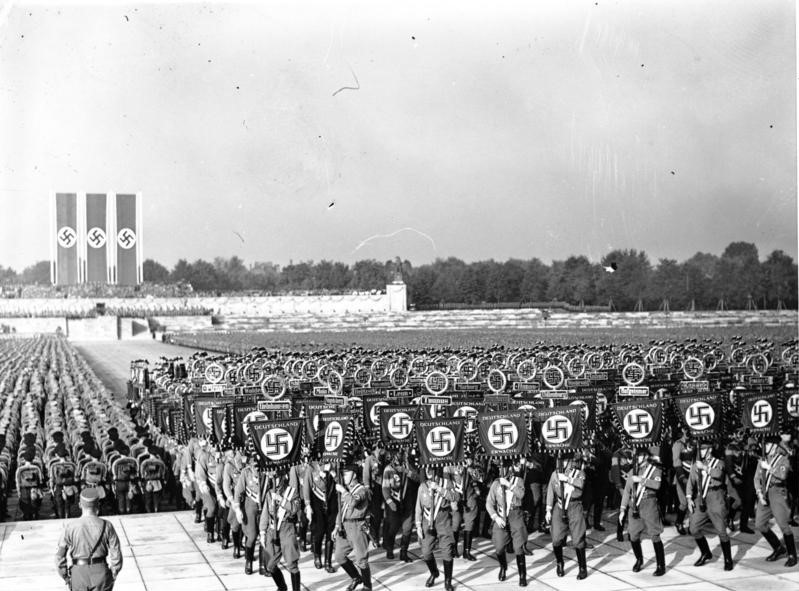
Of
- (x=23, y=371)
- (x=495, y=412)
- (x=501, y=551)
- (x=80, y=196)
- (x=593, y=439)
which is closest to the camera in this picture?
(x=501, y=551)

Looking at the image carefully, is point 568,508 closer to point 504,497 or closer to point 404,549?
point 504,497

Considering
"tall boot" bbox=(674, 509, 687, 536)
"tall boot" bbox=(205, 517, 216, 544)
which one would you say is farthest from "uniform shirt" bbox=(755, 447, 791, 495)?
"tall boot" bbox=(205, 517, 216, 544)

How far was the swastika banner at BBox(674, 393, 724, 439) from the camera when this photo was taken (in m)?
13.6

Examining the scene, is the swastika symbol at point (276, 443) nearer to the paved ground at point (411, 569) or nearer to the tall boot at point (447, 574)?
the paved ground at point (411, 569)

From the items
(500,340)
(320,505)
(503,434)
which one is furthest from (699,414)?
(500,340)

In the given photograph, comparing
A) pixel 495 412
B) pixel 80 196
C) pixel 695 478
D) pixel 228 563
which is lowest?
pixel 228 563

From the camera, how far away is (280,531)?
37.1ft

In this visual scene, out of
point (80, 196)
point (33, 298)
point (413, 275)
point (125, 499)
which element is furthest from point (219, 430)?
point (413, 275)

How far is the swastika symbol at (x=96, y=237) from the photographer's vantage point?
49750 mm

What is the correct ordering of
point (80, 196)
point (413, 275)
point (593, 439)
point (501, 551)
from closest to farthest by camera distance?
point (501, 551) → point (593, 439) → point (80, 196) → point (413, 275)

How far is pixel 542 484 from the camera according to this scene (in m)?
14.3

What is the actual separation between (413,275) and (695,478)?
150 meters

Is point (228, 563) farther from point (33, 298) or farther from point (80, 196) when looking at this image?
point (33, 298)

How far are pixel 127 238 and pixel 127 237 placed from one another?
Answer: 63 mm
